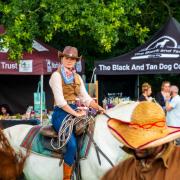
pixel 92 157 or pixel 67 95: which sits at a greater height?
pixel 67 95

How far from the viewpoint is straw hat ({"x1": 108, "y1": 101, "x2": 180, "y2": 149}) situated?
10.4ft

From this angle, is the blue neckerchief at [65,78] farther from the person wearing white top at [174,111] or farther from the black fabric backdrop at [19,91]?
the black fabric backdrop at [19,91]

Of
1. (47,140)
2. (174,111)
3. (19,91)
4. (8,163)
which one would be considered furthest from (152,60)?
(8,163)

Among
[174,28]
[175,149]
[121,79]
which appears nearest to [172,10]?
[121,79]

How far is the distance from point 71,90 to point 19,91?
1178cm

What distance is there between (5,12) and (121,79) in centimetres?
434

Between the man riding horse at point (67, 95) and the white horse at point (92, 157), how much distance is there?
21 centimetres

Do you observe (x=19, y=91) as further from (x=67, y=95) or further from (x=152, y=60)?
(x=67, y=95)

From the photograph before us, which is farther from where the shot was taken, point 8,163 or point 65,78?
point 65,78

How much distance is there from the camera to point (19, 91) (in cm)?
1959

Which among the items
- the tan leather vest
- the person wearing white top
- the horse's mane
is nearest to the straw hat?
the horse's mane

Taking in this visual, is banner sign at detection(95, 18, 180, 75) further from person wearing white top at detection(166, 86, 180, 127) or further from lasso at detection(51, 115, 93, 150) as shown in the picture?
lasso at detection(51, 115, 93, 150)

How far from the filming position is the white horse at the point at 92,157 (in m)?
7.72

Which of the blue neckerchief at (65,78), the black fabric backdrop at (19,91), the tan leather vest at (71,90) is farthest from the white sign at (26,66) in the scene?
the blue neckerchief at (65,78)
